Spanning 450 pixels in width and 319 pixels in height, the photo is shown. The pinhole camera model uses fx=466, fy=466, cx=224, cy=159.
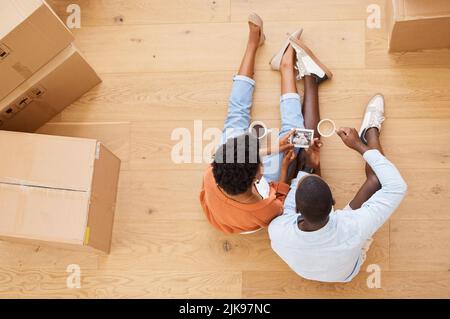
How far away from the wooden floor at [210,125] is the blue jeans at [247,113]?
0.26ft

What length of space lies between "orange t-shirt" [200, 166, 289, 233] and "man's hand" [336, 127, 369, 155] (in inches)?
14.0

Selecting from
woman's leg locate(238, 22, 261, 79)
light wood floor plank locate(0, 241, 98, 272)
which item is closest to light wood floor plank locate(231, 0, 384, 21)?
woman's leg locate(238, 22, 261, 79)

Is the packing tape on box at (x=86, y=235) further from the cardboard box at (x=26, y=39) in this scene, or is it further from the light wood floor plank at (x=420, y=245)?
the light wood floor plank at (x=420, y=245)

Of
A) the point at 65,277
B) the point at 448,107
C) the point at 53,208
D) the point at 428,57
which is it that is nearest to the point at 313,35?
the point at 428,57

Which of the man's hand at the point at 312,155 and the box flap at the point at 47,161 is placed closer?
the box flap at the point at 47,161

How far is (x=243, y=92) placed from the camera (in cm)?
201

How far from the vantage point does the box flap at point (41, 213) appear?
175 centimetres

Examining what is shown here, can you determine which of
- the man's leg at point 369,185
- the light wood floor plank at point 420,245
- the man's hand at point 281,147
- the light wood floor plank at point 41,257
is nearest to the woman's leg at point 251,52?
the man's hand at point 281,147

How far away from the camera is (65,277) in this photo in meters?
2.05

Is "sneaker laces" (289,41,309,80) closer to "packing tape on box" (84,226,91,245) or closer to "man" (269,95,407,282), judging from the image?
"man" (269,95,407,282)

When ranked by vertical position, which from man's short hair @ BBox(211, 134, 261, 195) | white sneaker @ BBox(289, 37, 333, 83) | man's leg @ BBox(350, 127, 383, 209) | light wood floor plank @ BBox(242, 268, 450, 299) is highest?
white sneaker @ BBox(289, 37, 333, 83)

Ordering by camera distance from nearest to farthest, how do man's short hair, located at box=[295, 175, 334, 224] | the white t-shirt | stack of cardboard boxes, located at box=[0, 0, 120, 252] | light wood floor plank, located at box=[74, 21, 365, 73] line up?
man's short hair, located at box=[295, 175, 334, 224]
the white t-shirt
stack of cardboard boxes, located at box=[0, 0, 120, 252]
light wood floor plank, located at box=[74, 21, 365, 73]

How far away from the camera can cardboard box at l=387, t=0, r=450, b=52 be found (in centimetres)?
177

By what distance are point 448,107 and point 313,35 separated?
657 millimetres
